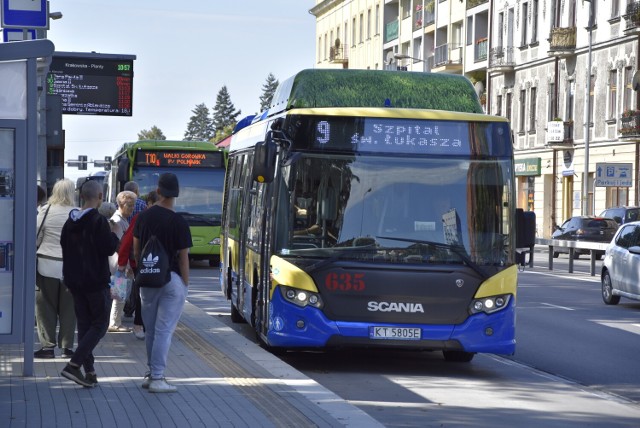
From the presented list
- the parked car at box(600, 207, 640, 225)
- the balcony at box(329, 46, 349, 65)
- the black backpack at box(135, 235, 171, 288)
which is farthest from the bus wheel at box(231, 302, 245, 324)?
the balcony at box(329, 46, 349, 65)

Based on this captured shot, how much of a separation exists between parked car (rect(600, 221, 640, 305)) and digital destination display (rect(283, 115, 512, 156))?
33.1 feet

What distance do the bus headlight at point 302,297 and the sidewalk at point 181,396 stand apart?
24.7 inches

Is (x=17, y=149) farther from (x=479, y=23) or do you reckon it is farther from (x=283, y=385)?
(x=479, y=23)

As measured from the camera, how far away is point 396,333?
13320mm

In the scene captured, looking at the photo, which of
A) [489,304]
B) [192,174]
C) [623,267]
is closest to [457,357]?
[489,304]

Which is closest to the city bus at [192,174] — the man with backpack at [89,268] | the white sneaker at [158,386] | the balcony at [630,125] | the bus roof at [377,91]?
the bus roof at [377,91]

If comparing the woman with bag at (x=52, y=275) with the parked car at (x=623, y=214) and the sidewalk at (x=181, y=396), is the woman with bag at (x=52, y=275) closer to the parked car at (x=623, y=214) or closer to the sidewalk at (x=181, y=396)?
the sidewalk at (x=181, y=396)

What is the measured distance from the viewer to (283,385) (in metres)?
11.2

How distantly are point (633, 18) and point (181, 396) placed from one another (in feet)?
147

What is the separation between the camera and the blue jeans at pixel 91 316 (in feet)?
35.5

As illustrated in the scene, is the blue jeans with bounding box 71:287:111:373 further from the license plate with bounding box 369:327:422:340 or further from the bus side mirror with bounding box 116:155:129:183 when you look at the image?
the bus side mirror with bounding box 116:155:129:183

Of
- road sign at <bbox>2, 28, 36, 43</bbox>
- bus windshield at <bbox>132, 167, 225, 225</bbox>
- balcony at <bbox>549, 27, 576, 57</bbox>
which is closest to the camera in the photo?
road sign at <bbox>2, 28, 36, 43</bbox>

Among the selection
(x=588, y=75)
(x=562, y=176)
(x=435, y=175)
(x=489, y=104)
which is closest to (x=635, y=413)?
(x=435, y=175)

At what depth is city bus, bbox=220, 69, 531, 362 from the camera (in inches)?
524
